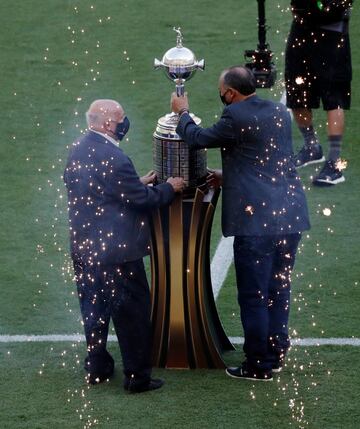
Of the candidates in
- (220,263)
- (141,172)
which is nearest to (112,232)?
(220,263)

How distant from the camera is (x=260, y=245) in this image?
7.41 meters

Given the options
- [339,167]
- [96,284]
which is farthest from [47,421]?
[339,167]

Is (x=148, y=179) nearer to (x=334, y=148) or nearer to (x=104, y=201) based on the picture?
(x=104, y=201)

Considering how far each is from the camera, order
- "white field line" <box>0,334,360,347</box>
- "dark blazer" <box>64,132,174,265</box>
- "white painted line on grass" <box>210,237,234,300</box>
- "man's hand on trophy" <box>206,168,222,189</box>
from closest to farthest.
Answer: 1. "dark blazer" <box>64,132,174,265</box>
2. "man's hand on trophy" <box>206,168,222,189</box>
3. "white field line" <box>0,334,360,347</box>
4. "white painted line on grass" <box>210,237,234,300</box>

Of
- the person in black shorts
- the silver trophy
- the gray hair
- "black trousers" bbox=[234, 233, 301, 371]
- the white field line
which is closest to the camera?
the gray hair

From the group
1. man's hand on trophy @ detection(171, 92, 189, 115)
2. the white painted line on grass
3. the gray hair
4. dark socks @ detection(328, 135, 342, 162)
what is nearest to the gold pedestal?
man's hand on trophy @ detection(171, 92, 189, 115)

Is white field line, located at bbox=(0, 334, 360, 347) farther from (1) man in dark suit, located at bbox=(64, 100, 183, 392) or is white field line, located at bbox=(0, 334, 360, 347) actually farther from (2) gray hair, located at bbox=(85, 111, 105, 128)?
(2) gray hair, located at bbox=(85, 111, 105, 128)

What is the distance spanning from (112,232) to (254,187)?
30.5 inches

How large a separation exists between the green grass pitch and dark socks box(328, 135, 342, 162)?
216mm

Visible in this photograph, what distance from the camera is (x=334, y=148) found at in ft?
35.4

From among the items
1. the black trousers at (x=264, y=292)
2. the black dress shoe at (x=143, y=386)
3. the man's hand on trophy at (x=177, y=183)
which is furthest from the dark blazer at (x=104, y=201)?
the black dress shoe at (x=143, y=386)

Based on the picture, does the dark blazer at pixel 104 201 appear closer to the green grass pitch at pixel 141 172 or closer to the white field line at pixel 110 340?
the green grass pitch at pixel 141 172

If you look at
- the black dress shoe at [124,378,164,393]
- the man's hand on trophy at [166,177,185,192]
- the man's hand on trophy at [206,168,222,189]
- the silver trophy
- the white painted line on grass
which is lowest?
the black dress shoe at [124,378,164,393]

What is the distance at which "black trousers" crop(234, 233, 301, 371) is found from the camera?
742 cm
